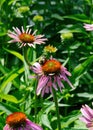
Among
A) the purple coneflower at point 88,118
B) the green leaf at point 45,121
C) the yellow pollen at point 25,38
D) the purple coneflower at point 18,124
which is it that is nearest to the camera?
the purple coneflower at point 88,118

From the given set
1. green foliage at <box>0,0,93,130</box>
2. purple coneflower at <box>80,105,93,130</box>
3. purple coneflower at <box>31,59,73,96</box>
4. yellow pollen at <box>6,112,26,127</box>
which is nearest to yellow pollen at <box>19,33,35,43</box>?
green foliage at <box>0,0,93,130</box>

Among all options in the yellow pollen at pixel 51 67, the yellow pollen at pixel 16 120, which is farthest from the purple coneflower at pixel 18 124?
the yellow pollen at pixel 51 67

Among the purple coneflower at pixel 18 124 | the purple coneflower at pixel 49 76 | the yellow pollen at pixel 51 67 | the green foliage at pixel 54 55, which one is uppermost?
the yellow pollen at pixel 51 67

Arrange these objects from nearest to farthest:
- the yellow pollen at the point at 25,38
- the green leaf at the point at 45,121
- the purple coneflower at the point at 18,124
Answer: the purple coneflower at the point at 18,124 < the green leaf at the point at 45,121 < the yellow pollen at the point at 25,38

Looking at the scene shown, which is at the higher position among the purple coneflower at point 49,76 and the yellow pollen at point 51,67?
the yellow pollen at point 51,67

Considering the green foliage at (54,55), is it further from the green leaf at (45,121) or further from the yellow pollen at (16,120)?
the yellow pollen at (16,120)

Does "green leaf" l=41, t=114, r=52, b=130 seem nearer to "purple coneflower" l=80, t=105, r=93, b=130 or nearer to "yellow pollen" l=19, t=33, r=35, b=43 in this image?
"yellow pollen" l=19, t=33, r=35, b=43

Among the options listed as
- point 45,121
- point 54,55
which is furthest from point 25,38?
point 54,55

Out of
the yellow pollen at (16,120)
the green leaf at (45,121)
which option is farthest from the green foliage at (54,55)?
the yellow pollen at (16,120)

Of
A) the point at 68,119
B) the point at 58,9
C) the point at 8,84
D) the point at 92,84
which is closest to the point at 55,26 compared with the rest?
the point at 58,9

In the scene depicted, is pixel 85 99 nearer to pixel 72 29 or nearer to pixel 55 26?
pixel 72 29

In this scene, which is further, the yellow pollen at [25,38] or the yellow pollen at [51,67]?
the yellow pollen at [25,38]
